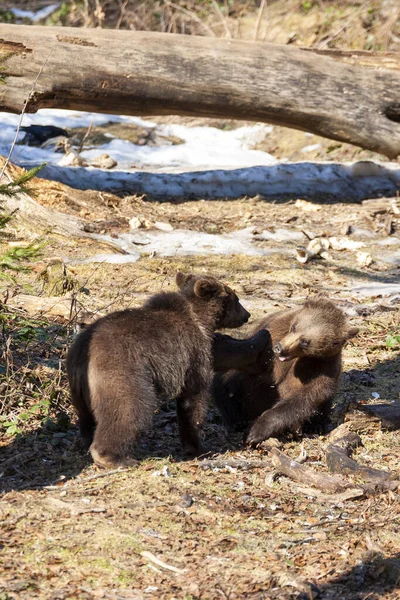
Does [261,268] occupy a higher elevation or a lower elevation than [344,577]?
lower

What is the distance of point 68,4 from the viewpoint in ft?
84.2

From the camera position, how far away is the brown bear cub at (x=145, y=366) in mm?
5781

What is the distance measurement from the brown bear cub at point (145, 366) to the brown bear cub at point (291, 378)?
0.61 m

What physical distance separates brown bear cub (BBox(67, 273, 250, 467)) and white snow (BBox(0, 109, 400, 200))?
7.06 meters

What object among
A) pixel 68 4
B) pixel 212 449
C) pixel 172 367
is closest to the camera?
pixel 172 367

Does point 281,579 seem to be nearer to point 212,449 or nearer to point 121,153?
point 212,449

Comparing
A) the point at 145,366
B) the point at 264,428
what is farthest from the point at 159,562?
the point at 264,428

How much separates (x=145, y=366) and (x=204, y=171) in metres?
9.08

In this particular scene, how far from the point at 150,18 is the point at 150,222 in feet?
44.5

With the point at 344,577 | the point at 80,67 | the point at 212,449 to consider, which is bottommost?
the point at 212,449

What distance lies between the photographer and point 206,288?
22.2 feet

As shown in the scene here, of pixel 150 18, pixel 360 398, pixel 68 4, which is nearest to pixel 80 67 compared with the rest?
pixel 360 398

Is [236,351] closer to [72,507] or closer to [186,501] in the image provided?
[186,501]

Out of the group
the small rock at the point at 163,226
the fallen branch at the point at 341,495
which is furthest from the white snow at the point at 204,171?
the fallen branch at the point at 341,495
